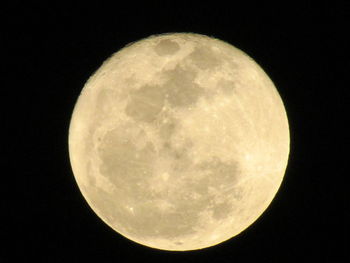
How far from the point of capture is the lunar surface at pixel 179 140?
511 cm

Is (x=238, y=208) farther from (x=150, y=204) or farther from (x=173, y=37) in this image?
(x=173, y=37)

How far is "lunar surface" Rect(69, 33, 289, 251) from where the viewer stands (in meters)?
5.11

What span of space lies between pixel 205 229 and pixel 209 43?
196 centimetres

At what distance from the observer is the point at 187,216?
5.36 metres

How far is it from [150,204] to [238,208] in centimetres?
93

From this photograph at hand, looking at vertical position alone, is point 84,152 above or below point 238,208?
above

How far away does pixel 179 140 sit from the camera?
5.07 m

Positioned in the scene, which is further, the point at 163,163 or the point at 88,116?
the point at 88,116

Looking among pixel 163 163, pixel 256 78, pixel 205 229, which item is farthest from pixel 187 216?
pixel 256 78

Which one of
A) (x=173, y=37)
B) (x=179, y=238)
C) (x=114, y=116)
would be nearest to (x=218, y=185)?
(x=179, y=238)

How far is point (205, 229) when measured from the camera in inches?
218

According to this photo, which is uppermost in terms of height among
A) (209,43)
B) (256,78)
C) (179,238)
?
(209,43)

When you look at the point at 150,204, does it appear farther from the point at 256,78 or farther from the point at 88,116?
the point at 256,78

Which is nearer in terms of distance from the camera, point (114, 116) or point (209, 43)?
point (114, 116)
